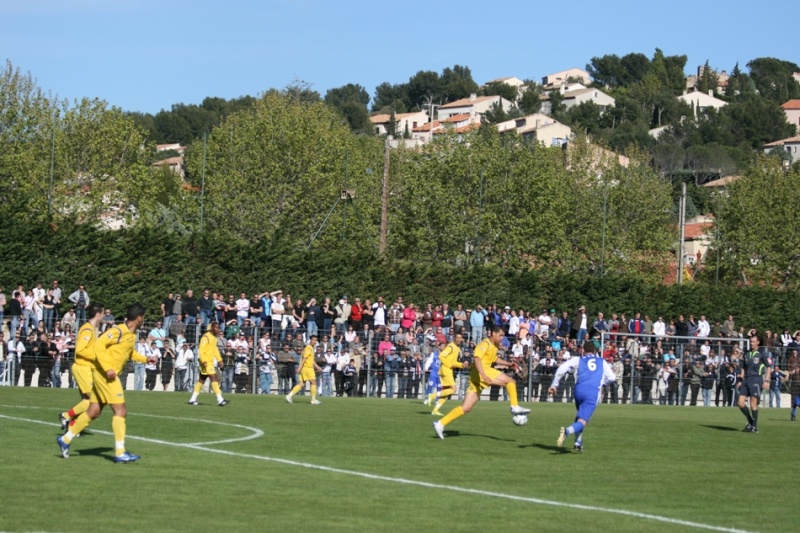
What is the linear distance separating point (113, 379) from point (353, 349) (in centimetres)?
2249

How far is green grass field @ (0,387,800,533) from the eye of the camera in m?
11.8

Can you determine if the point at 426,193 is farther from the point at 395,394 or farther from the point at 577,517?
the point at 577,517

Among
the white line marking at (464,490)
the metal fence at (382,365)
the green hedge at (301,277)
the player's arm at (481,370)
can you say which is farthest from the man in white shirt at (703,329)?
the white line marking at (464,490)

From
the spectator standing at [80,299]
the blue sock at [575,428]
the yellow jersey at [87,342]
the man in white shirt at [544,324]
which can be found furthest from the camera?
the man in white shirt at [544,324]

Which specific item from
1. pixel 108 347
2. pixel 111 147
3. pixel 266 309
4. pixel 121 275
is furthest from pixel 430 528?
pixel 111 147

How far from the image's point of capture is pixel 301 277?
47.1 metres

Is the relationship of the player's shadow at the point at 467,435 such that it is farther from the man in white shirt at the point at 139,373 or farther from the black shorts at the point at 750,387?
the man in white shirt at the point at 139,373

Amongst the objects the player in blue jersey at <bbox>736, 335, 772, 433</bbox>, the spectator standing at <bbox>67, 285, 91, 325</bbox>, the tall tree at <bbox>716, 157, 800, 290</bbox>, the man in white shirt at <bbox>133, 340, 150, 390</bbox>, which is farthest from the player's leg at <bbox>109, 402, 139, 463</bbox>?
the tall tree at <bbox>716, 157, 800, 290</bbox>

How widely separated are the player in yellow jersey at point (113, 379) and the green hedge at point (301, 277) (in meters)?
25.6

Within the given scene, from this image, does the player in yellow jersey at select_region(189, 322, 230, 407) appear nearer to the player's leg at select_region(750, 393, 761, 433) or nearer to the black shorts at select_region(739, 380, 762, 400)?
the black shorts at select_region(739, 380, 762, 400)

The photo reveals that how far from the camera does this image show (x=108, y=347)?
15.4 meters

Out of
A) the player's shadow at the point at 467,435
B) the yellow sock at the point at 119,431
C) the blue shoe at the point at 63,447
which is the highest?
the yellow sock at the point at 119,431

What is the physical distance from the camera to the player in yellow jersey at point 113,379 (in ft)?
49.6

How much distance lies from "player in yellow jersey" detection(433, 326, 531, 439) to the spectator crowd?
48.3 feet
